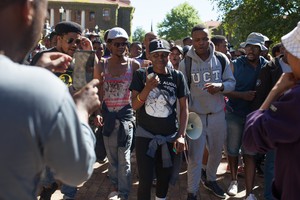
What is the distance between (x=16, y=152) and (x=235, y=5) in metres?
24.8

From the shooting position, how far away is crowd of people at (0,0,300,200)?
4.29 feet

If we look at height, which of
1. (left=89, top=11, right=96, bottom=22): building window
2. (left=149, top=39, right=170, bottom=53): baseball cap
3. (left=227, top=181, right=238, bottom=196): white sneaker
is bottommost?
(left=227, top=181, right=238, bottom=196): white sneaker

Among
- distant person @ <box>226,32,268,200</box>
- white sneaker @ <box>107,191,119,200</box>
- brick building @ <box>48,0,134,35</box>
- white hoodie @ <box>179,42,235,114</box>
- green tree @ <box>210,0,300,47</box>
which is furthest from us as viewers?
brick building @ <box>48,0,134,35</box>

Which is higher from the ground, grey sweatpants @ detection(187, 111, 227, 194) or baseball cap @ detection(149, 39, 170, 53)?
baseball cap @ detection(149, 39, 170, 53)

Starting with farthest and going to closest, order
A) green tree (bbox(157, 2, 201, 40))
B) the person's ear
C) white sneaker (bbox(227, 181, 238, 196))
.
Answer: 1. green tree (bbox(157, 2, 201, 40))
2. white sneaker (bbox(227, 181, 238, 196))
3. the person's ear

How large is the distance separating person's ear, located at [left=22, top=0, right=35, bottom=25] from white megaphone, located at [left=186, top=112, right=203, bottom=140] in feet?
11.7

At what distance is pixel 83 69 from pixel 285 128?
1.14 m

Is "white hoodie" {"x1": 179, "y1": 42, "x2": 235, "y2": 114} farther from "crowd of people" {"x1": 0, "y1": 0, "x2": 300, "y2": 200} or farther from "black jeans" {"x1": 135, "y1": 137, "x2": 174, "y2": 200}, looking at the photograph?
"black jeans" {"x1": 135, "y1": 137, "x2": 174, "y2": 200}

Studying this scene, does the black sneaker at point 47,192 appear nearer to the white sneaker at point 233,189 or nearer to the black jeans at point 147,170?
the black jeans at point 147,170

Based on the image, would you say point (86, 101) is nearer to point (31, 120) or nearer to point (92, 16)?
point (31, 120)

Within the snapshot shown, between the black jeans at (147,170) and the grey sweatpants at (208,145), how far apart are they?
635 mm

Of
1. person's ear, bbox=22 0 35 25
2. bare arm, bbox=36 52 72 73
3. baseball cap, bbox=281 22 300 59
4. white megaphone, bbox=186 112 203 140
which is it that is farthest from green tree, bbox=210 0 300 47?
person's ear, bbox=22 0 35 25

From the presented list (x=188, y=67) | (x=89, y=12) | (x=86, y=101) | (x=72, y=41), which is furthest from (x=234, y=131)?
(x=89, y=12)

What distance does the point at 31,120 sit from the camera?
127 cm
